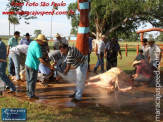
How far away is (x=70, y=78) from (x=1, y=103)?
3.50m

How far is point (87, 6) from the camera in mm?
6844

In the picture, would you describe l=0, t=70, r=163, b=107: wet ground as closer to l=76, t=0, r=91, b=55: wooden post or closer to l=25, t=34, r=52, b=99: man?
l=25, t=34, r=52, b=99: man

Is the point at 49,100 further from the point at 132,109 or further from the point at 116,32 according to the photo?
the point at 116,32

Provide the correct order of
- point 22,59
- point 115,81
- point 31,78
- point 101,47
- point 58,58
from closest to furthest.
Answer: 1. point 31,78
2. point 115,81
3. point 58,58
4. point 22,59
5. point 101,47

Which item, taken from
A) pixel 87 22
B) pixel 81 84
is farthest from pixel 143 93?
pixel 87 22

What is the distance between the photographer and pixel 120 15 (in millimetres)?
28734

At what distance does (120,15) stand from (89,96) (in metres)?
24.2

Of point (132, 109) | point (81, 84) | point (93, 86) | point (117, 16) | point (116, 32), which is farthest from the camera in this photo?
point (116, 32)

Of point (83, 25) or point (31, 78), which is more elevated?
point (83, 25)

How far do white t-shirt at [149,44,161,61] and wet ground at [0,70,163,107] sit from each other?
1391 mm

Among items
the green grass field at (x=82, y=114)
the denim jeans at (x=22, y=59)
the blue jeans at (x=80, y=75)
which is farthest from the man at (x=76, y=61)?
the denim jeans at (x=22, y=59)

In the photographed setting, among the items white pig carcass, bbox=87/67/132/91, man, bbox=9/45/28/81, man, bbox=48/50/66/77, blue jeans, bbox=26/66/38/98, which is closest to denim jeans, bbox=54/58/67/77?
man, bbox=48/50/66/77

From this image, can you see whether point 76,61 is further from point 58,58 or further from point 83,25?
point 58,58

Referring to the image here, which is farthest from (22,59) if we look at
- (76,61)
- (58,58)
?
(76,61)
